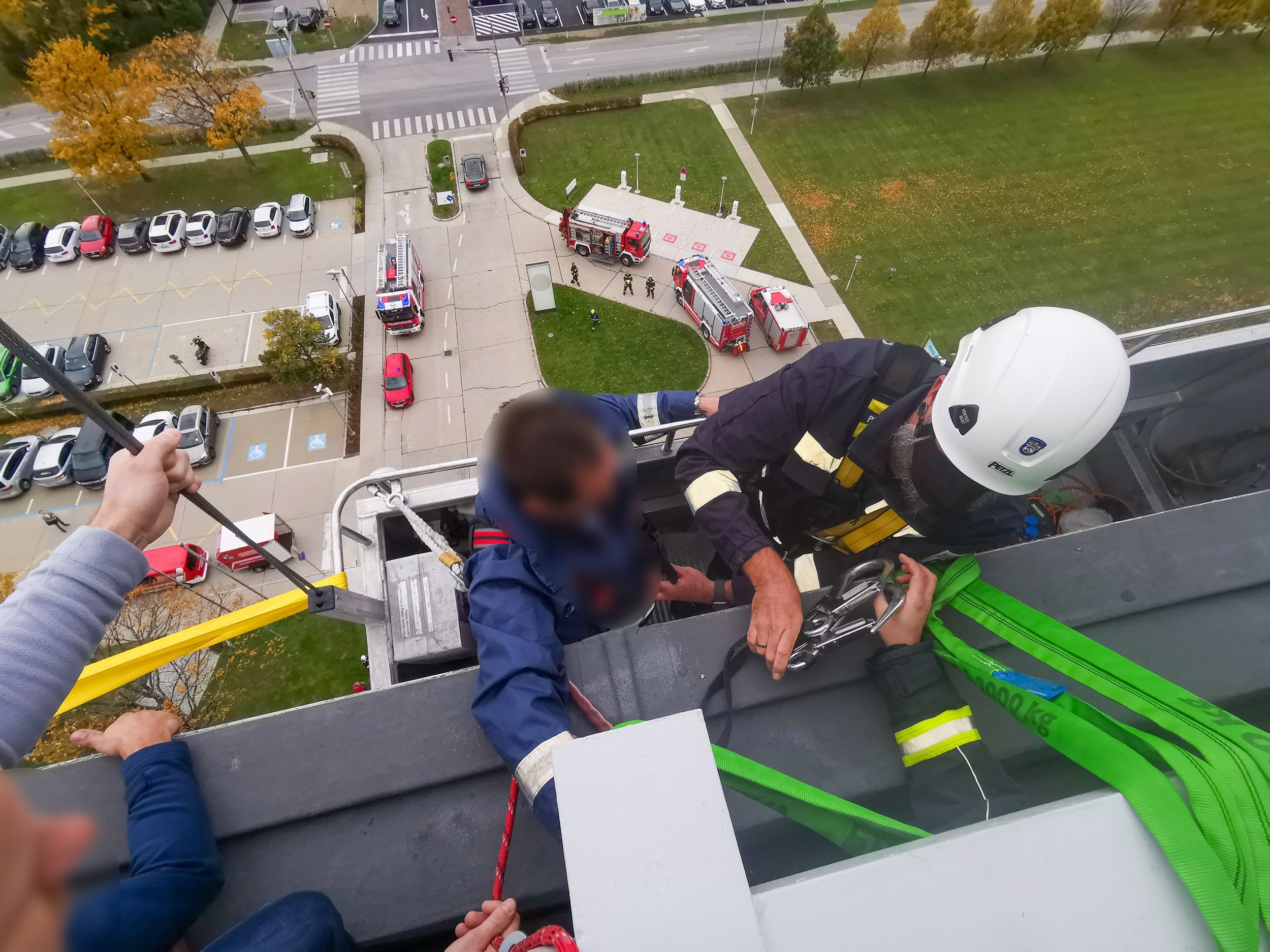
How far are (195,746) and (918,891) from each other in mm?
3666

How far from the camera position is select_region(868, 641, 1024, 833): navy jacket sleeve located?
10.2 ft

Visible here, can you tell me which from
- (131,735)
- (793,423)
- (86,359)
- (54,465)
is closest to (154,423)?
Answer: (54,465)

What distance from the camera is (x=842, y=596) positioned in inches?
A: 152

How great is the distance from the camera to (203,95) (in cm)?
2566

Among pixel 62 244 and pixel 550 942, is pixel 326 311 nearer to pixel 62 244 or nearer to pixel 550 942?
pixel 62 244

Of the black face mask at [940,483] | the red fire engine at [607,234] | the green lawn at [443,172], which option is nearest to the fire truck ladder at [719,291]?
the red fire engine at [607,234]

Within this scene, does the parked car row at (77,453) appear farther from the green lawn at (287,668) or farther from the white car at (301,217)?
the white car at (301,217)

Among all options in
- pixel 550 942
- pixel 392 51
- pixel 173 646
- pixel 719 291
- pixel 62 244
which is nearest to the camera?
pixel 550 942

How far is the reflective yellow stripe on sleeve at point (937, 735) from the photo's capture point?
322 centimetres

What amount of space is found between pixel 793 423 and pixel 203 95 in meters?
32.3

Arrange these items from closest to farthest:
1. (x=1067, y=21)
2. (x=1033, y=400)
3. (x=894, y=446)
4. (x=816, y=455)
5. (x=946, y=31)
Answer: (x=1033, y=400) < (x=894, y=446) < (x=816, y=455) < (x=946, y=31) < (x=1067, y=21)

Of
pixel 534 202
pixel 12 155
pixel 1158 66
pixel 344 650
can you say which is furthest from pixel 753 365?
pixel 12 155

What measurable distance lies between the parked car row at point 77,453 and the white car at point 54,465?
0.02 m

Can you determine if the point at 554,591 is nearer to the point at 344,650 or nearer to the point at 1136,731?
the point at 1136,731
